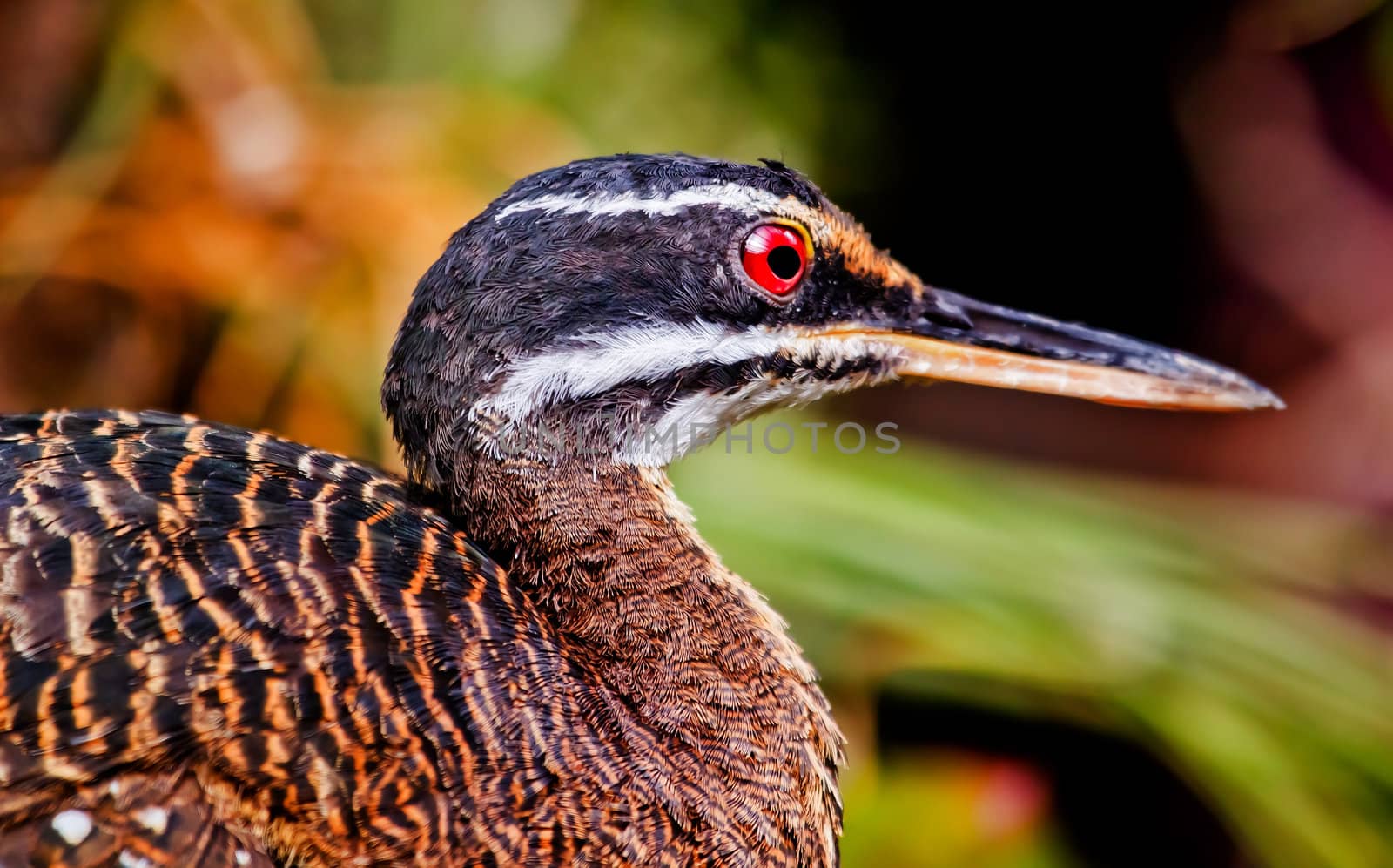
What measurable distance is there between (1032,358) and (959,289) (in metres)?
3.77

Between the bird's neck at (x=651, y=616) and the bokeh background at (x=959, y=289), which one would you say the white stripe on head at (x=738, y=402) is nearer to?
the bird's neck at (x=651, y=616)

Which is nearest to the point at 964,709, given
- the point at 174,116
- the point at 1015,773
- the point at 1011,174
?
the point at 1015,773

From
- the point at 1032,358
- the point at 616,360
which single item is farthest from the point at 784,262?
the point at 1032,358

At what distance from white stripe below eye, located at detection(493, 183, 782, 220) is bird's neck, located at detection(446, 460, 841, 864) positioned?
1.63 ft

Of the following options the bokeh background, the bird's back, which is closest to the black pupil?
the bird's back

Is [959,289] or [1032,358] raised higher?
[959,289]

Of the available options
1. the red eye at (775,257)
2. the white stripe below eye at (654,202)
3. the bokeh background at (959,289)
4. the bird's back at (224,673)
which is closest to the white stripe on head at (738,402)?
the red eye at (775,257)

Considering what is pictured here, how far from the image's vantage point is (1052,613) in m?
3.74

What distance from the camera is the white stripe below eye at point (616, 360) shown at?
7.89 feet

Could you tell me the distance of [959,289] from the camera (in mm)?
6453

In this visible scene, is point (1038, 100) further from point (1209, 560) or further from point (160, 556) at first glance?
point (160, 556)

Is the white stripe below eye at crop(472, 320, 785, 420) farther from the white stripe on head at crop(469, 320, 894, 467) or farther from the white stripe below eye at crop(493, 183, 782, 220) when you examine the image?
the white stripe below eye at crop(493, 183, 782, 220)

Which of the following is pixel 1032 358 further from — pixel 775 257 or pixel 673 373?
pixel 673 373

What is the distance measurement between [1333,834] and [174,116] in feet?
14.9
